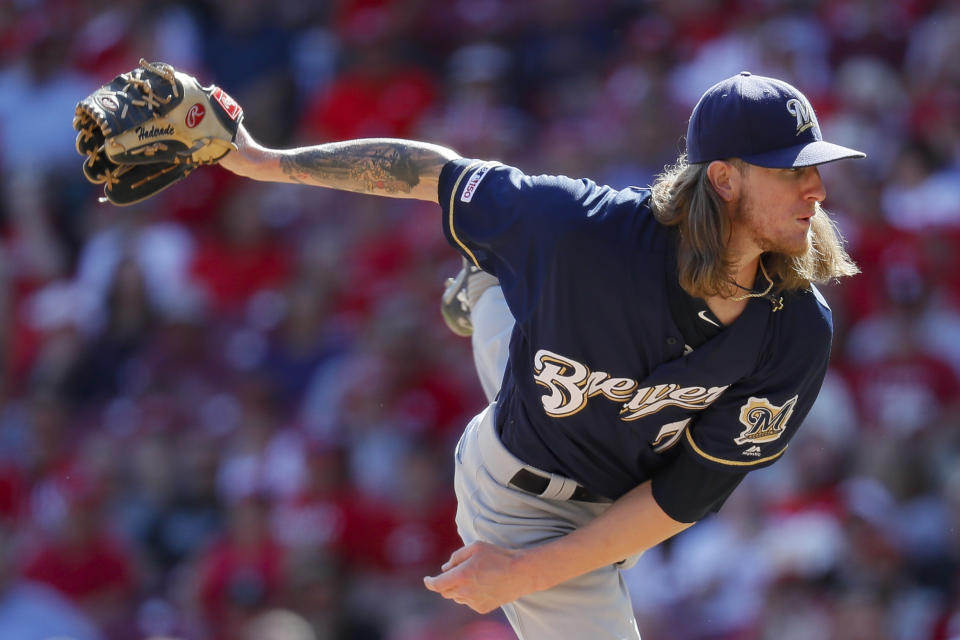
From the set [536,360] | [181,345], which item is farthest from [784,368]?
[181,345]

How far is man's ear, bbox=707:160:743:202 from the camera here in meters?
3.18

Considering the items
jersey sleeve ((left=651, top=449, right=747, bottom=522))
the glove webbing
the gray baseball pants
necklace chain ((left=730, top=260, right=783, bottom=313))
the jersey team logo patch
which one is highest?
Answer: the glove webbing

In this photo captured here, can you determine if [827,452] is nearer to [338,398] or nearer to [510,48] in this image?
[338,398]

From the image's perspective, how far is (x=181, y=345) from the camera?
762cm

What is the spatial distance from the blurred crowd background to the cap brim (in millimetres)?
2616

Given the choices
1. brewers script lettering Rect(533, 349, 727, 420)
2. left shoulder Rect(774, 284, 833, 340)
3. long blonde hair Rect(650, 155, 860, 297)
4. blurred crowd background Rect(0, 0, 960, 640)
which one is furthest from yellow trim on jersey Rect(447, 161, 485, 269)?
blurred crowd background Rect(0, 0, 960, 640)

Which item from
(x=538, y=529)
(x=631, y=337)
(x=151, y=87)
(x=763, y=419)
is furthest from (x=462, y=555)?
(x=151, y=87)

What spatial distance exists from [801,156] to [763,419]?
687mm

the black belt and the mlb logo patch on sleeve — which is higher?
the mlb logo patch on sleeve

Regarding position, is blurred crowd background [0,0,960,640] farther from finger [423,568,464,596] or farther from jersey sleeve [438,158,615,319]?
jersey sleeve [438,158,615,319]

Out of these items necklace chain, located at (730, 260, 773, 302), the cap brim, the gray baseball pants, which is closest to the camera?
the cap brim

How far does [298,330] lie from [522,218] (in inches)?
168

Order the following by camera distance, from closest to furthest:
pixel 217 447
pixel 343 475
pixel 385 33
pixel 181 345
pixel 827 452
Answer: pixel 827 452 < pixel 343 475 < pixel 217 447 < pixel 181 345 < pixel 385 33

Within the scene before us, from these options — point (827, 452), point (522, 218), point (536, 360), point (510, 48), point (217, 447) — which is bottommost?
point (217, 447)
